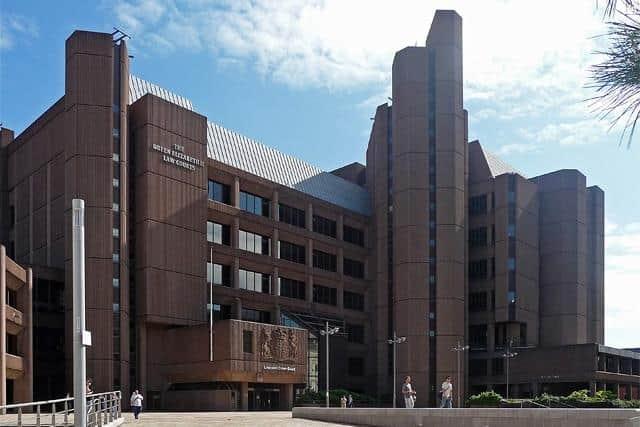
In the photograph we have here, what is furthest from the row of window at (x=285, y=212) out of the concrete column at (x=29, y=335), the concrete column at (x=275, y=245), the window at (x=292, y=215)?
the concrete column at (x=29, y=335)

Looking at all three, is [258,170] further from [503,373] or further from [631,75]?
[631,75]

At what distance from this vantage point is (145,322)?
6212 centimetres

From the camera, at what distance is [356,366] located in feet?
283

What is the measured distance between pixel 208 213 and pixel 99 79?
586 inches

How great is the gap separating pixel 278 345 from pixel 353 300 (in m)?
21.7

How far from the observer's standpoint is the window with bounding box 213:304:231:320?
70.4 meters

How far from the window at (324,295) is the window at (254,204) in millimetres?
10071

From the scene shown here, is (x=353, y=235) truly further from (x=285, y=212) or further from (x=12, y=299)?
(x=12, y=299)

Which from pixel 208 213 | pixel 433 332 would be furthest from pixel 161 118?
pixel 433 332

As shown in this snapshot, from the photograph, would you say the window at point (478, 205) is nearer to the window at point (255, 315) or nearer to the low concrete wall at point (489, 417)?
the window at point (255, 315)

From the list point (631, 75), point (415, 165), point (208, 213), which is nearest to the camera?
point (631, 75)

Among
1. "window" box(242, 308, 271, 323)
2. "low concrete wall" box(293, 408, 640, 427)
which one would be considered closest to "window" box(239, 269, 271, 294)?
"window" box(242, 308, 271, 323)

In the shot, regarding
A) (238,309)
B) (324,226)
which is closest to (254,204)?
(238,309)

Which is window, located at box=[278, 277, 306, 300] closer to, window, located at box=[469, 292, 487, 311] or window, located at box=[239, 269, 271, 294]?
window, located at box=[239, 269, 271, 294]
